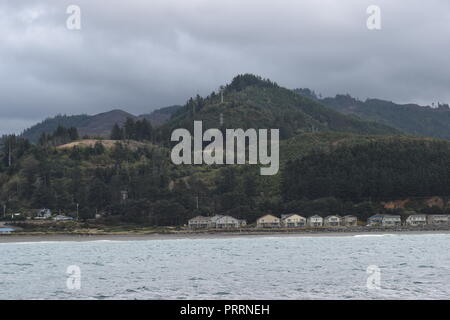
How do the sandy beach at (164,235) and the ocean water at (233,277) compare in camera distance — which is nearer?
the ocean water at (233,277)

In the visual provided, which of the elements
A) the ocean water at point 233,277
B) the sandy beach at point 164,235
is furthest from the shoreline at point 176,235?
the ocean water at point 233,277

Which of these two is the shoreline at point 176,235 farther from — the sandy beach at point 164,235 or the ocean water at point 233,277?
the ocean water at point 233,277

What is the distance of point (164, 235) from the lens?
570 ft

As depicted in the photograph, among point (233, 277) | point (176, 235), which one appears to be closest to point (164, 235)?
point (176, 235)

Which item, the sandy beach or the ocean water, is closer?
the ocean water

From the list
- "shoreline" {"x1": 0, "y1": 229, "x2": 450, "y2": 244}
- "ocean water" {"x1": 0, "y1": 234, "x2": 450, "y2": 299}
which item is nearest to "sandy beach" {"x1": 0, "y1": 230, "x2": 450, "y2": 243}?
"shoreline" {"x1": 0, "y1": 229, "x2": 450, "y2": 244}

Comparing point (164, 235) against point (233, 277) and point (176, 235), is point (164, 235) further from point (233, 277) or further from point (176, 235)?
point (233, 277)

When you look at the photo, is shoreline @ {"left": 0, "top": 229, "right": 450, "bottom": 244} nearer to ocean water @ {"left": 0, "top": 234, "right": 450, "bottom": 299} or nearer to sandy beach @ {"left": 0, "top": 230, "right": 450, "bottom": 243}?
sandy beach @ {"left": 0, "top": 230, "right": 450, "bottom": 243}

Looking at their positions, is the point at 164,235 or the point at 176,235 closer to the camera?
the point at 164,235
